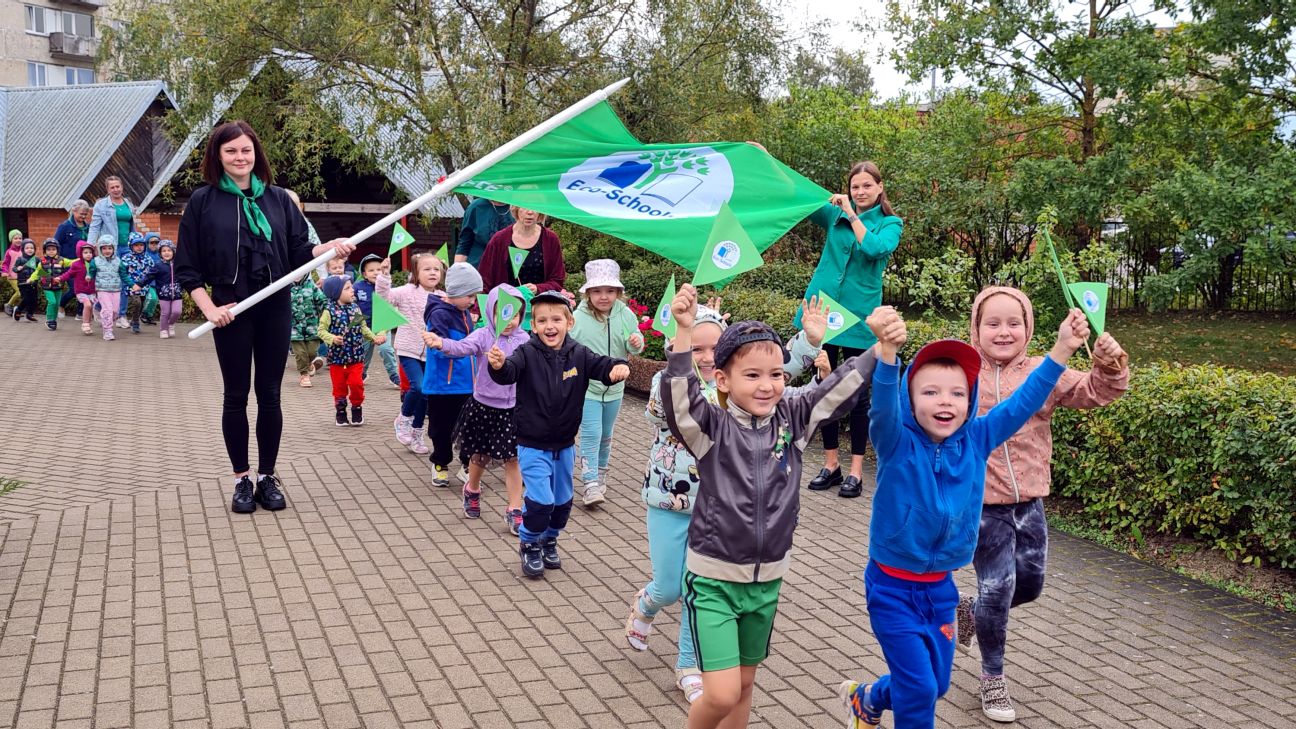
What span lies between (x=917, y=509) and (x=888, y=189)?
45.4 feet

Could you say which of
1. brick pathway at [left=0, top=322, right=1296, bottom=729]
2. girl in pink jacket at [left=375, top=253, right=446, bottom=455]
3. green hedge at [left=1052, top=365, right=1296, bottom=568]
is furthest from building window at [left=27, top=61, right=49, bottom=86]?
green hedge at [left=1052, top=365, right=1296, bottom=568]

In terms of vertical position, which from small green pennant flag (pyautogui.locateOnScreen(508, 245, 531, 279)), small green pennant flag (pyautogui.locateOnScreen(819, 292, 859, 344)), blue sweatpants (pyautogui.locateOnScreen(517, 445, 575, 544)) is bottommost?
blue sweatpants (pyautogui.locateOnScreen(517, 445, 575, 544))

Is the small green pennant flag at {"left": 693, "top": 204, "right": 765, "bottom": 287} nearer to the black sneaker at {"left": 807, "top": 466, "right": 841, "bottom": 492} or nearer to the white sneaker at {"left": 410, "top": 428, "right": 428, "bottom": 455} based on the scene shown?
the black sneaker at {"left": 807, "top": 466, "right": 841, "bottom": 492}

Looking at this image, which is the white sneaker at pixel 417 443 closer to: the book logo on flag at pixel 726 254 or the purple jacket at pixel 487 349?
the purple jacket at pixel 487 349

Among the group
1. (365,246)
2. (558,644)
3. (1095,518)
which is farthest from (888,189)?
(365,246)

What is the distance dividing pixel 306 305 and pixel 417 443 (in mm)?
4149

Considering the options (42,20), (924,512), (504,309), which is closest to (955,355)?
(924,512)

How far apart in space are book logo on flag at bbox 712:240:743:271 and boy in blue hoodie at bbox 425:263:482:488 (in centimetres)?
364

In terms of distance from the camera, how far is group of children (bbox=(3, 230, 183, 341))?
1828 centimetres

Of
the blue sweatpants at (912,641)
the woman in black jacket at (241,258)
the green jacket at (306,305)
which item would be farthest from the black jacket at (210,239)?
the green jacket at (306,305)

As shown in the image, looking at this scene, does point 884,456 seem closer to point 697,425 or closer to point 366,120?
point 697,425

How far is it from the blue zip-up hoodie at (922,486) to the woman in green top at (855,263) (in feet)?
11.4

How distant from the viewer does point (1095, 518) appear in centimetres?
730

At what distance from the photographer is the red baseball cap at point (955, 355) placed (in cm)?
395
